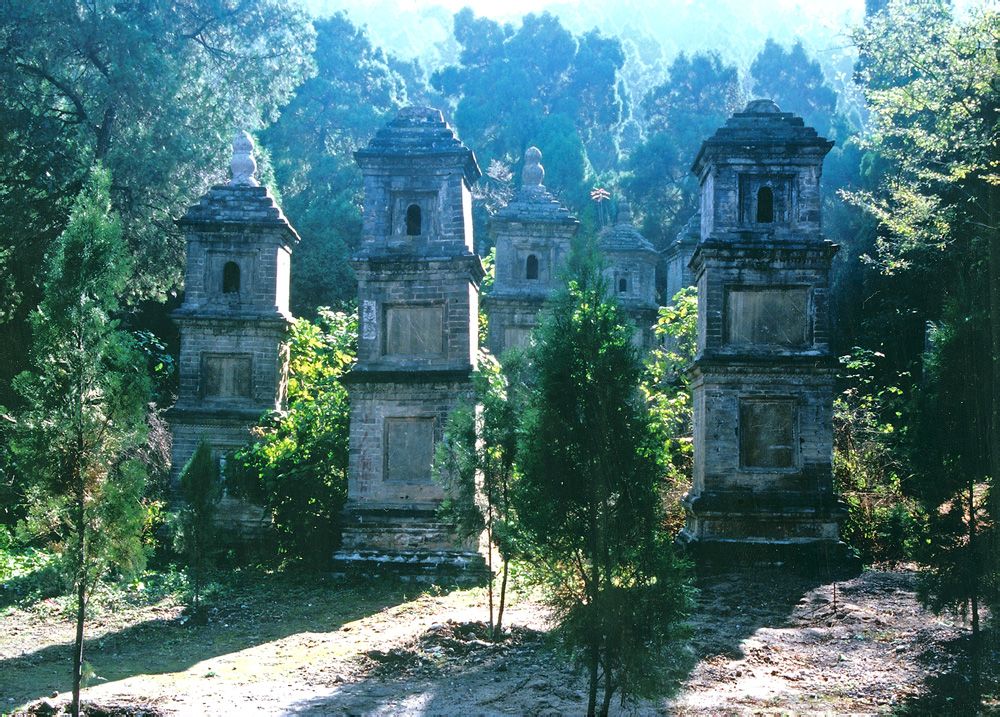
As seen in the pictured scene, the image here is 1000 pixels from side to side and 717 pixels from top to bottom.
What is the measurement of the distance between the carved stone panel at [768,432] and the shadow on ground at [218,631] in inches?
228

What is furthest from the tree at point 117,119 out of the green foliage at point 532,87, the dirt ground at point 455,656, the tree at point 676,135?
the tree at point 676,135

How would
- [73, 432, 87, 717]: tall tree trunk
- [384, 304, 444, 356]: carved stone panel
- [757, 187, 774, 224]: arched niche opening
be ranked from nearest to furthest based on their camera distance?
1. [73, 432, 87, 717]: tall tree trunk
2. [757, 187, 774, 224]: arched niche opening
3. [384, 304, 444, 356]: carved stone panel

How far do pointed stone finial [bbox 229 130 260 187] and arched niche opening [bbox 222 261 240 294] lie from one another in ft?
5.59

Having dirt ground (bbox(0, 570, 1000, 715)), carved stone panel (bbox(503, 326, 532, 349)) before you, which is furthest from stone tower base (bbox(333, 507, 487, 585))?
carved stone panel (bbox(503, 326, 532, 349))

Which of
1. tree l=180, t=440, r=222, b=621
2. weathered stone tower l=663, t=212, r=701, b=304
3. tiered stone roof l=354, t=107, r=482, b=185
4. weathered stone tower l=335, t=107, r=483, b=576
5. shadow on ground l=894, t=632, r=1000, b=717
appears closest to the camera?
shadow on ground l=894, t=632, r=1000, b=717

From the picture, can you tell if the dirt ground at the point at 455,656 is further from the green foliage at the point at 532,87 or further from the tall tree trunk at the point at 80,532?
the green foliage at the point at 532,87

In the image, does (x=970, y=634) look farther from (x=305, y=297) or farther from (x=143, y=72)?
(x=305, y=297)

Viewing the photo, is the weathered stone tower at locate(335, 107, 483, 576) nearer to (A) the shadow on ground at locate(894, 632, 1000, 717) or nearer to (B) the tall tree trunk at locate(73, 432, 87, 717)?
(B) the tall tree trunk at locate(73, 432, 87, 717)

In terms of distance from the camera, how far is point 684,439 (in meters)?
17.8

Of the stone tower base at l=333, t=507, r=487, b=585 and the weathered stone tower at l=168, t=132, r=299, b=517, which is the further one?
the weathered stone tower at l=168, t=132, r=299, b=517

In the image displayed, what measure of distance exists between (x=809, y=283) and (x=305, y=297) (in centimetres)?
A: 2279

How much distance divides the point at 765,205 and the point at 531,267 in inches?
508

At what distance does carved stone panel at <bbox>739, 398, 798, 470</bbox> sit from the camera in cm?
1433

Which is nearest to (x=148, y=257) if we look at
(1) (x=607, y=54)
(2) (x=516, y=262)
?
(2) (x=516, y=262)
